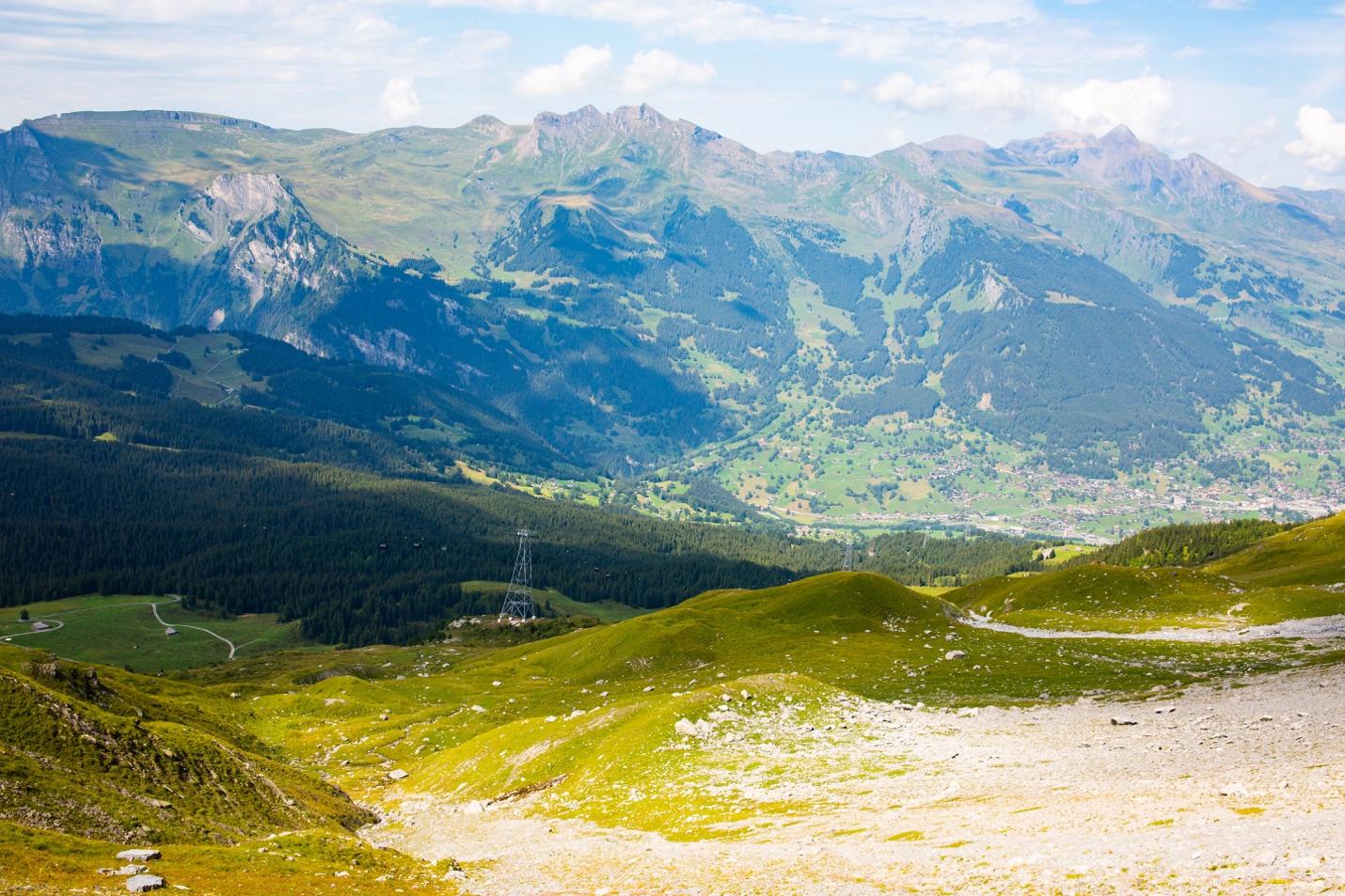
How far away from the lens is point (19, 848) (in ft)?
131

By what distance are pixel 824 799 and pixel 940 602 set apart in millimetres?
84086

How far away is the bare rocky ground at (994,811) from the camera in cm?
3512

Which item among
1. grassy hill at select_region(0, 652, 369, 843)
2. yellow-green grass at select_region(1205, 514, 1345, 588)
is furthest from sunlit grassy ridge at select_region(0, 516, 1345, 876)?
yellow-green grass at select_region(1205, 514, 1345, 588)

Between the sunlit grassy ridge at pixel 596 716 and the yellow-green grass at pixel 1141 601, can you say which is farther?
the yellow-green grass at pixel 1141 601

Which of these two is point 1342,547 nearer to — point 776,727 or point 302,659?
point 776,727

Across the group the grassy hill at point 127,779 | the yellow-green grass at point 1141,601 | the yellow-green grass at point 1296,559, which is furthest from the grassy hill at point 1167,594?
the grassy hill at point 127,779

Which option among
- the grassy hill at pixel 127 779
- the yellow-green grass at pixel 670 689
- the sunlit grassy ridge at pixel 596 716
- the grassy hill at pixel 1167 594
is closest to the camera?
the grassy hill at pixel 127 779

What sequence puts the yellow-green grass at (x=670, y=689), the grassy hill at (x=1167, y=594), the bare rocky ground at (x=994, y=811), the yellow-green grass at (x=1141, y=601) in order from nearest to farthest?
1. the bare rocky ground at (x=994, y=811)
2. the yellow-green grass at (x=670, y=689)
3. the yellow-green grass at (x=1141, y=601)
4. the grassy hill at (x=1167, y=594)

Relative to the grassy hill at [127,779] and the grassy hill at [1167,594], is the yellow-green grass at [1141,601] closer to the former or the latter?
the grassy hill at [1167,594]

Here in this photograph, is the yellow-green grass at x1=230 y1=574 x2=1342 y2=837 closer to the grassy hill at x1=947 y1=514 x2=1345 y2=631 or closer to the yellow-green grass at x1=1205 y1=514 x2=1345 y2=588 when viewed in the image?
the grassy hill at x1=947 y1=514 x2=1345 y2=631

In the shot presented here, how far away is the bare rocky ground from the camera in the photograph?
35.1m

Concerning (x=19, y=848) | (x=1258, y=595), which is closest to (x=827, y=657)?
(x=1258, y=595)

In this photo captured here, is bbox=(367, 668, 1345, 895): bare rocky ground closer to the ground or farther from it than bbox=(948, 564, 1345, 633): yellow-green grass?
farther from it

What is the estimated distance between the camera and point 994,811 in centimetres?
4481
